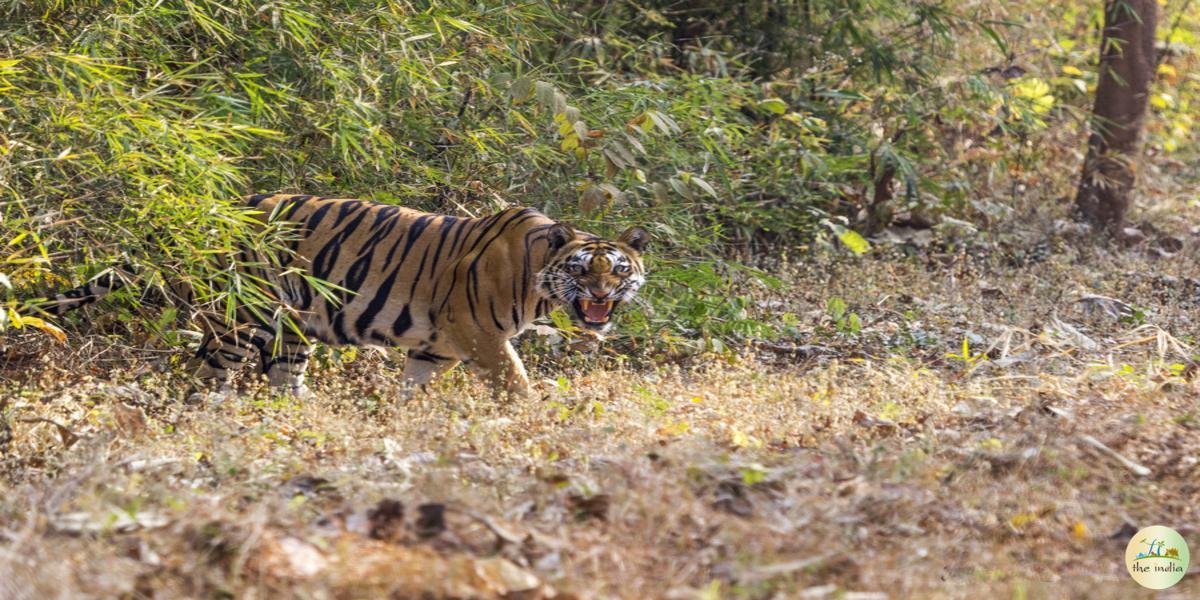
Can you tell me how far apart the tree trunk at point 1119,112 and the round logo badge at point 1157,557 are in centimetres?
730

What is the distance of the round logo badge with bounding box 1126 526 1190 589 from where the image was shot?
3502 millimetres

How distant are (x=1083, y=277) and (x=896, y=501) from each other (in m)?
5.69

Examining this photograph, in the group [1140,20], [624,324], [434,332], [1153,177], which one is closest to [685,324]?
[624,324]

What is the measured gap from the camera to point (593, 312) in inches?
244

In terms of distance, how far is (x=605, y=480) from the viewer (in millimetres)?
3914

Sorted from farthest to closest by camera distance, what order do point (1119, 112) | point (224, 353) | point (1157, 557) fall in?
1. point (1119, 112)
2. point (224, 353)
3. point (1157, 557)

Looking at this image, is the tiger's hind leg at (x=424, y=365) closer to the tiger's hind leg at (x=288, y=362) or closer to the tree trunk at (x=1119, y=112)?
the tiger's hind leg at (x=288, y=362)

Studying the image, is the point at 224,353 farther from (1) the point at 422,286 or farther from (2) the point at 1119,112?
(2) the point at 1119,112

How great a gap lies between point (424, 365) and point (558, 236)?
0.90 m

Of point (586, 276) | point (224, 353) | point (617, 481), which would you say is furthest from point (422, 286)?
point (617, 481)

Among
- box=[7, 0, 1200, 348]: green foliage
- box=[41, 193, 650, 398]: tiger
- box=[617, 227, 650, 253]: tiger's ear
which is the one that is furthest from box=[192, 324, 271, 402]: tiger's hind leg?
box=[617, 227, 650, 253]: tiger's ear

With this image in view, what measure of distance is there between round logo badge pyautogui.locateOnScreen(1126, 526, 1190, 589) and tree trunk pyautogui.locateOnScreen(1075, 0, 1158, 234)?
7302 mm

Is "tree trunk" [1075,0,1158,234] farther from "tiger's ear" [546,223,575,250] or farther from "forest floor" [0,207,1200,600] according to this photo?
"tiger's ear" [546,223,575,250]

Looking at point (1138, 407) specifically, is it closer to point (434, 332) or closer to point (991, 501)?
point (991, 501)
